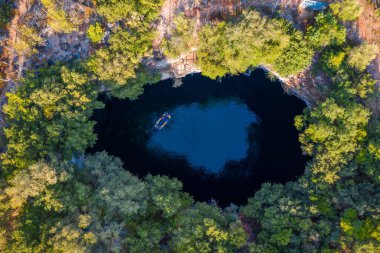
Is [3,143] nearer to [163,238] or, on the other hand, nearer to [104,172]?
[104,172]

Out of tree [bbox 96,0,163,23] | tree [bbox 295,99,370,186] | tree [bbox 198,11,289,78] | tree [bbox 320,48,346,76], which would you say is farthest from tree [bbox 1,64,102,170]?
tree [bbox 320,48,346,76]

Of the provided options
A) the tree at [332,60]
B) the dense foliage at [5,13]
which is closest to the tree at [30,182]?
the dense foliage at [5,13]

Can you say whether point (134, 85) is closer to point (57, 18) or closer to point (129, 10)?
point (129, 10)

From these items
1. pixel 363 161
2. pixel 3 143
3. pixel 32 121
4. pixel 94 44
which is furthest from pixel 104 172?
pixel 363 161

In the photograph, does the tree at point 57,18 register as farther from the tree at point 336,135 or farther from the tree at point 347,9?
the tree at point 347,9

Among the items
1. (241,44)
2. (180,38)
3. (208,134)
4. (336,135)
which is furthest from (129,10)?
(336,135)
